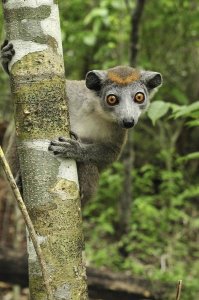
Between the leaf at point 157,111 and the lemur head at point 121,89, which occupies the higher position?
the lemur head at point 121,89

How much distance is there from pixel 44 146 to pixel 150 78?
6.97 ft

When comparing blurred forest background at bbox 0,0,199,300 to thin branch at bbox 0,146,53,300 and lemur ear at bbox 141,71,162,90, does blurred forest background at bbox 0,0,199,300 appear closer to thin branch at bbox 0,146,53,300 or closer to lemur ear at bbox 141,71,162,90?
lemur ear at bbox 141,71,162,90

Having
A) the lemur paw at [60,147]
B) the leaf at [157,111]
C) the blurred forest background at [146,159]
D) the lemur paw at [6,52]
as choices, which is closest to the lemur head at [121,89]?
the leaf at [157,111]

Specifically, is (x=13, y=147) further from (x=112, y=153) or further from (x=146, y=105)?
(x=146, y=105)

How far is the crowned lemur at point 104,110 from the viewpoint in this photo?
404 centimetres

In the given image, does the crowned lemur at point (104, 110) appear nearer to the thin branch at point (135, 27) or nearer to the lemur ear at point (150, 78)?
the lemur ear at point (150, 78)

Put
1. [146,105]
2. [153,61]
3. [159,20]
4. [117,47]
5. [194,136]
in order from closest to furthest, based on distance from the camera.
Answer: [146,105] < [159,20] < [117,47] < [153,61] < [194,136]

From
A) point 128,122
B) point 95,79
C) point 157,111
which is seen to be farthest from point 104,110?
point 157,111

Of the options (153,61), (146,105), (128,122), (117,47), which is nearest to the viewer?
(128,122)

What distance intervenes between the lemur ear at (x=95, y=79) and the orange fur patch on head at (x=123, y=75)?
0.06 m

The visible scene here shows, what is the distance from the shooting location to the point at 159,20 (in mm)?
8273

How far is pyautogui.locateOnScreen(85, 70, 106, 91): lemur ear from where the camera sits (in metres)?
4.18

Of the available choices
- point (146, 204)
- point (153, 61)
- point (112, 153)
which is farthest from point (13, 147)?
point (153, 61)

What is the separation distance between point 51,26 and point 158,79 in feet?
6.64
